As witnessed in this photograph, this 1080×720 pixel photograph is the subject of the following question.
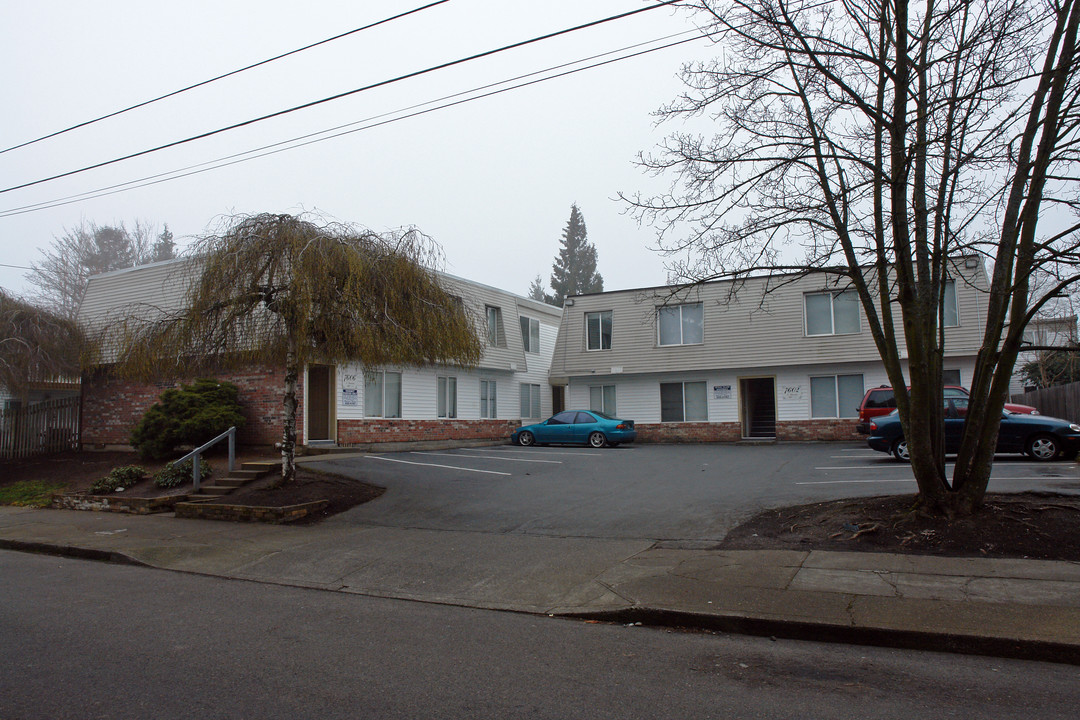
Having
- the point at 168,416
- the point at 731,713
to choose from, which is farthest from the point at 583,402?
the point at 731,713

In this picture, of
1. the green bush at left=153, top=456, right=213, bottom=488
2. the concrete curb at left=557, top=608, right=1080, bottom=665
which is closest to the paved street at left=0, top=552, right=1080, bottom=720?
the concrete curb at left=557, top=608, right=1080, bottom=665

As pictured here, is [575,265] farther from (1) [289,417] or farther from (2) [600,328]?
(1) [289,417]

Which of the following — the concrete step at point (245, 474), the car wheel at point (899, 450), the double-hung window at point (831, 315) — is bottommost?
the concrete step at point (245, 474)

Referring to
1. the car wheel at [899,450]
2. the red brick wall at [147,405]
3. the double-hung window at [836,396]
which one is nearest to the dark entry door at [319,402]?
the red brick wall at [147,405]

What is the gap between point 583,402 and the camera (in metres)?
29.6

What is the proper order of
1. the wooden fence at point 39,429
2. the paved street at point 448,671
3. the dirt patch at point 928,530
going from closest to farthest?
1. the paved street at point 448,671
2. the dirt patch at point 928,530
3. the wooden fence at point 39,429

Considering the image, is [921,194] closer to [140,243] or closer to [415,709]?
[415,709]

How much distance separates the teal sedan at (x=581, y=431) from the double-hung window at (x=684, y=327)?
4068 mm

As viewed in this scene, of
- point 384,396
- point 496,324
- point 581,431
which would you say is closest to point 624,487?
point 384,396

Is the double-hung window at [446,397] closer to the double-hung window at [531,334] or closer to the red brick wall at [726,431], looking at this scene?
the double-hung window at [531,334]

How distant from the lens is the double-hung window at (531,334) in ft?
100

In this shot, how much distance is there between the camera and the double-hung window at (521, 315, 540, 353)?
1200 inches

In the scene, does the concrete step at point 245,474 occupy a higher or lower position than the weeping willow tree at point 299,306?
lower

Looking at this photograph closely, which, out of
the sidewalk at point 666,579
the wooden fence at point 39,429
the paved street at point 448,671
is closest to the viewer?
the paved street at point 448,671
